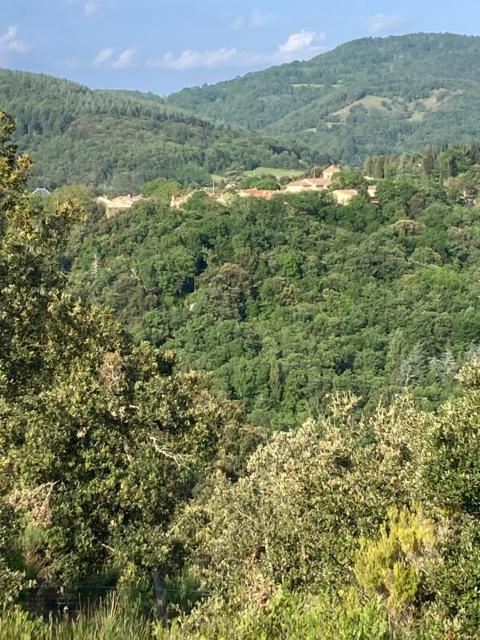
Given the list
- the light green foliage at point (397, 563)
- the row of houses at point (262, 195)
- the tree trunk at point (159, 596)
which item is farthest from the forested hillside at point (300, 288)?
the light green foliage at point (397, 563)

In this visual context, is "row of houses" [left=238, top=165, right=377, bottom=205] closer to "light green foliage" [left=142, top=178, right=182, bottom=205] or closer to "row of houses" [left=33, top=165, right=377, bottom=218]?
"row of houses" [left=33, top=165, right=377, bottom=218]

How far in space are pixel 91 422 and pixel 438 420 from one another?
127 inches

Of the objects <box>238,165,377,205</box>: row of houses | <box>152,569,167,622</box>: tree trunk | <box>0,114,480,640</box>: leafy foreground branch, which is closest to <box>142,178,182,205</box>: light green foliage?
<box>238,165,377,205</box>: row of houses

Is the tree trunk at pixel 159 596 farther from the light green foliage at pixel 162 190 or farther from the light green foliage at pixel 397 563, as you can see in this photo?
the light green foliage at pixel 162 190

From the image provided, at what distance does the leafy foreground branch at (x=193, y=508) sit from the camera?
5.43m

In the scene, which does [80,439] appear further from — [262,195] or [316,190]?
[316,190]

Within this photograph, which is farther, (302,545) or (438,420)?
(302,545)

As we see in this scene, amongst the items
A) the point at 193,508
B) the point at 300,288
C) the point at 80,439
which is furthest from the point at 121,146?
the point at 80,439

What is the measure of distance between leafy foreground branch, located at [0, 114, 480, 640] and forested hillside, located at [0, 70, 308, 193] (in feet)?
414

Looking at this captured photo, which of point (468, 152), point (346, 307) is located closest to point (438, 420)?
point (346, 307)

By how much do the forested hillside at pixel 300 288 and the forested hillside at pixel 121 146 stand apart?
2434 inches

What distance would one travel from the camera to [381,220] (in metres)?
78.2

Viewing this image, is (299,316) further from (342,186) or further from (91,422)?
(91,422)

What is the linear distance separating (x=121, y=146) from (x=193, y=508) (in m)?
159
